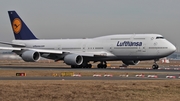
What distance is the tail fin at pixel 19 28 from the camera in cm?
7994

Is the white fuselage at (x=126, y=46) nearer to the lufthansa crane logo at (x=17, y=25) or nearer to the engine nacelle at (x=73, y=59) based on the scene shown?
the engine nacelle at (x=73, y=59)

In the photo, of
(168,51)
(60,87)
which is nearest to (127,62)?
(168,51)

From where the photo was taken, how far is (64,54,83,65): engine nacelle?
66188 mm

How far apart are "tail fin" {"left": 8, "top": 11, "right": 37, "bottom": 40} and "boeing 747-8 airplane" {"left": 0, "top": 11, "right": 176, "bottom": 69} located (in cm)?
342

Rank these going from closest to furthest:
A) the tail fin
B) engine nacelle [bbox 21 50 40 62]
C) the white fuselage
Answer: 1. the white fuselage
2. engine nacelle [bbox 21 50 40 62]
3. the tail fin

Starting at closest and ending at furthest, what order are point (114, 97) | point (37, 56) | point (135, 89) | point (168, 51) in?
point (114, 97), point (135, 89), point (168, 51), point (37, 56)

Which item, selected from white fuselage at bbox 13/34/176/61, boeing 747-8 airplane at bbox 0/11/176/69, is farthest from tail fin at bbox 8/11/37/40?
white fuselage at bbox 13/34/176/61

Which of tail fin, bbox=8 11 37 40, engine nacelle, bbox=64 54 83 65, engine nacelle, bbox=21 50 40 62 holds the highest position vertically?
tail fin, bbox=8 11 37 40

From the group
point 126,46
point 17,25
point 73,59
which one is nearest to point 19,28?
point 17,25

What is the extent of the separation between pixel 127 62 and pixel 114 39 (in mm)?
4498

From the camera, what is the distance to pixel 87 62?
70500 mm

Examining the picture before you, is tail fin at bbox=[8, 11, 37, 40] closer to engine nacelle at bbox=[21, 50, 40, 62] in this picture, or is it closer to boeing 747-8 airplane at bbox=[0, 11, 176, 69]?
boeing 747-8 airplane at bbox=[0, 11, 176, 69]

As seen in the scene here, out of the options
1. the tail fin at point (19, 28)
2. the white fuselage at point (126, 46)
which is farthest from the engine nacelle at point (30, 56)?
the tail fin at point (19, 28)

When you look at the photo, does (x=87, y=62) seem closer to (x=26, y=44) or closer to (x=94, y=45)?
(x=94, y=45)
